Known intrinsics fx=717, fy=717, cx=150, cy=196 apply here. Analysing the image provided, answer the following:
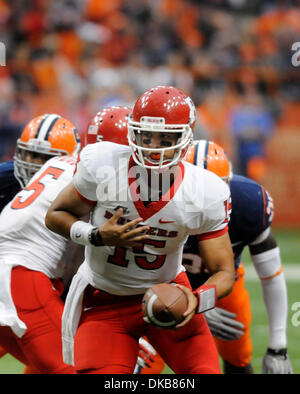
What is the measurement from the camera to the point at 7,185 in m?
4.07

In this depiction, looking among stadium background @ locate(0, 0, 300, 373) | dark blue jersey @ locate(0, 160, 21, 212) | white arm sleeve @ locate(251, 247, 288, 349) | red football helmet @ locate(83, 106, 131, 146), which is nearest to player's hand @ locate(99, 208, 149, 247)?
red football helmet @ locate(83, 106, 131, 146)

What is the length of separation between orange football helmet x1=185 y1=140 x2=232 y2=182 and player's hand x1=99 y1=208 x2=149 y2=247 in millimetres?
994

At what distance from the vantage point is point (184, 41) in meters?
11.1

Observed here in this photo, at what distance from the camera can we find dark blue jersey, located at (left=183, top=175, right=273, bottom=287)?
145 inches

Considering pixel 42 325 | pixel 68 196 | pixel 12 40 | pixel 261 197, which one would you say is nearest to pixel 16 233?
pixel 42 325

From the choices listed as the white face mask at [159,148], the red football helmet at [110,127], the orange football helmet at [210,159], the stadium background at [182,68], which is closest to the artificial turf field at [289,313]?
the stadium background at [182,68]

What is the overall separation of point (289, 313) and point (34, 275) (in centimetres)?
301

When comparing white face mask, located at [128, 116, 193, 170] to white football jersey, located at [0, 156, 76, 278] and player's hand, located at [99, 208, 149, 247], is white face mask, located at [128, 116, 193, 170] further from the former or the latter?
white football jersey, located at [0, 156, 76, 278]

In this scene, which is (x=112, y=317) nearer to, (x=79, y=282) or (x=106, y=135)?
(x=79, y=282)

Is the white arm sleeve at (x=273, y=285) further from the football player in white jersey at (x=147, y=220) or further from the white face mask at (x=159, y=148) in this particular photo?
the white face mask at (x=159, y=148)

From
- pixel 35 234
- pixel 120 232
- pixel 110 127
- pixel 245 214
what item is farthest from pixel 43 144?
pixel 120 232

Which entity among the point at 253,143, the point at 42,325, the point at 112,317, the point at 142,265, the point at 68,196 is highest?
the point at 68,196
